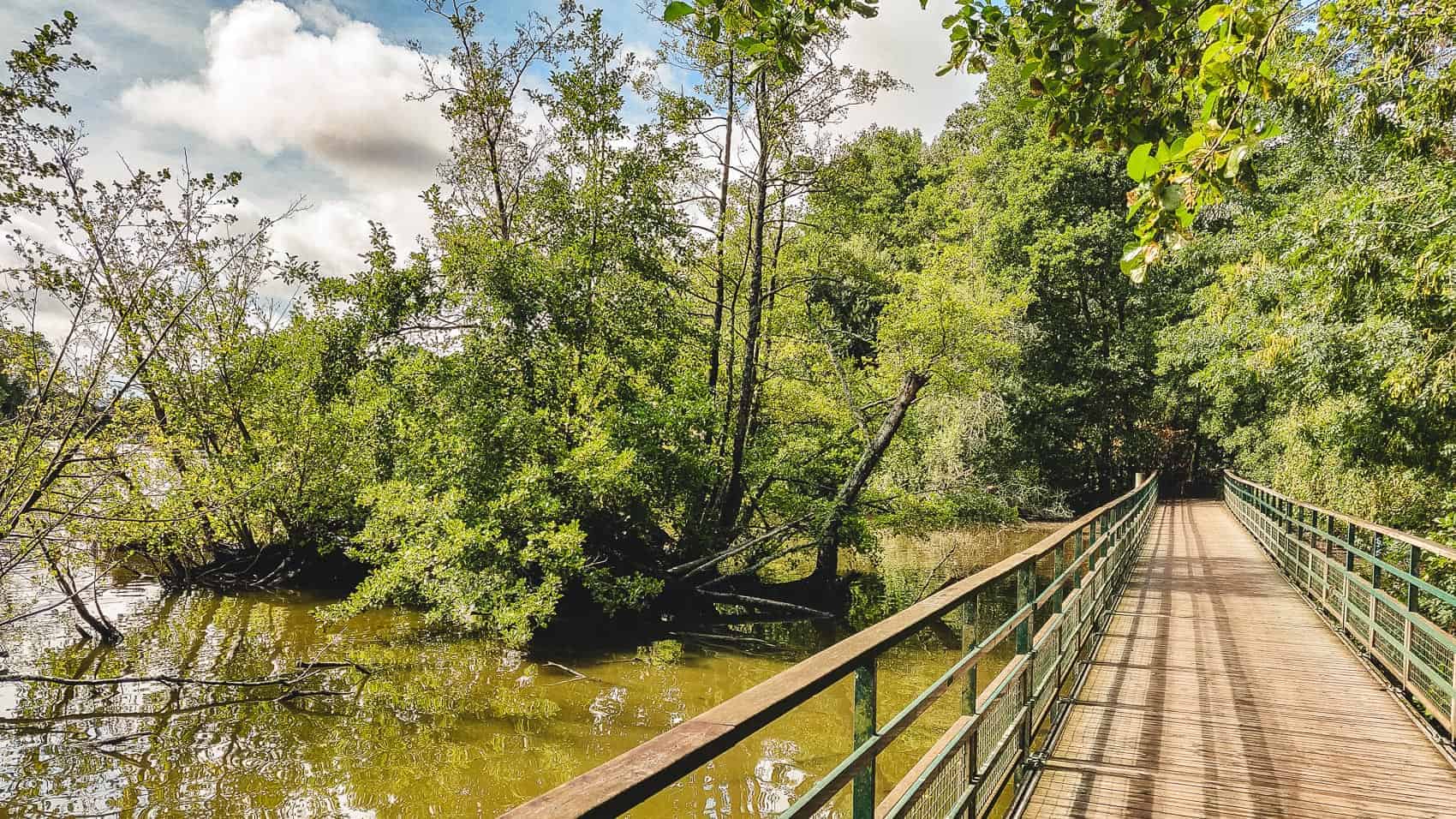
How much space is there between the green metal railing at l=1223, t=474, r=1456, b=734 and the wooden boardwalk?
21 centimetres

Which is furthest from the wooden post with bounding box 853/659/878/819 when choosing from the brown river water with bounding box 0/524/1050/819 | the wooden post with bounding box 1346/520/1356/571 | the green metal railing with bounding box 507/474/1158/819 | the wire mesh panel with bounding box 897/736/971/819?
the wooden post with bounding box 1346/520/1356/571

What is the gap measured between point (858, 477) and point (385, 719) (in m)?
7.72

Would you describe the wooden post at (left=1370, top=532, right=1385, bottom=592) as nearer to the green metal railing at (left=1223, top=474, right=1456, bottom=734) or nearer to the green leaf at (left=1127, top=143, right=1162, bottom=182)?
the green metal railing at (left=1223, top=474, right=1456, bottom=734)

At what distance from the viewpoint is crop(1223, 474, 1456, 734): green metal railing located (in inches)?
179

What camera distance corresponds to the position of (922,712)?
8.50 feet

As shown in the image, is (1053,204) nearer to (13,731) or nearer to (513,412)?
(513,412)

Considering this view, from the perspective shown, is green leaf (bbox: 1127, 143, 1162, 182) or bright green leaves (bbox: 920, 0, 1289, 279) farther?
bright green leaves (bbox: 920, 0, 1289, 279)

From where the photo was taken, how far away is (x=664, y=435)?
11539 millimetres

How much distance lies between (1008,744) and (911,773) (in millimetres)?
1388

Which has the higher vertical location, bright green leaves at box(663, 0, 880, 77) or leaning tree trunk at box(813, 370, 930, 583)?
bright green leaves at box(663, 0, 880, 77)

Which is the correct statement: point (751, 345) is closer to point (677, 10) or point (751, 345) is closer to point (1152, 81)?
point (1152, 81)

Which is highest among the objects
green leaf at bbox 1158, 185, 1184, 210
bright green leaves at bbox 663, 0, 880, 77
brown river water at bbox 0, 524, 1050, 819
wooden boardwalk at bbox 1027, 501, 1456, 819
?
bright green leaves at bbox 663, 0, 880, 77

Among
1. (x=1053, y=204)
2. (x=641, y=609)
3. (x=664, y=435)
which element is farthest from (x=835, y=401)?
(x=1053, y=204)

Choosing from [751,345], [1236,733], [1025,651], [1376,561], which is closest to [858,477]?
[751,345]
